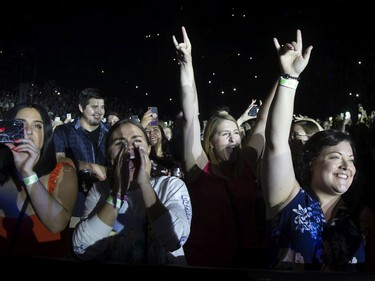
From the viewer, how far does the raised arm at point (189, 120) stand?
10.3ft

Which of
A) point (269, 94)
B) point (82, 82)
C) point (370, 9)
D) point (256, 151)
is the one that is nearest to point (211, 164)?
point (256, 151)

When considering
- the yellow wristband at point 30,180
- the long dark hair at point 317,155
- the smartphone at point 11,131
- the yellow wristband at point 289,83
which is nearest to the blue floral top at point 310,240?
the long dark hair at point 317,155

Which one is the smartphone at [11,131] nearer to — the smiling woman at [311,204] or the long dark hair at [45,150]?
the long dark hair at [45,150]

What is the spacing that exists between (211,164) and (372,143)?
4.42m

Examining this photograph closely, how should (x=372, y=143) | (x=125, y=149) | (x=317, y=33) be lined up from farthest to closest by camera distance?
(x=317, y=33) → (x=372, y=143) → (x=125, y=149)

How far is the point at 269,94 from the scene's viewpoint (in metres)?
3.46

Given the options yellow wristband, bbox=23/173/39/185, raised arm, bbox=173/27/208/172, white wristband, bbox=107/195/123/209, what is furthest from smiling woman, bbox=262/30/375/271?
yellow wristband, bbox=23/173/39/185

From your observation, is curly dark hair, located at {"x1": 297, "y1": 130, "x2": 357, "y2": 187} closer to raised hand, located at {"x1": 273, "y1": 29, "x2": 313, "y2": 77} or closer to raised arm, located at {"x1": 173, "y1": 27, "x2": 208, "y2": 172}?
raised hand, located at {"x1": 273, "y1": 29, "x2": 313, "y2": 77}

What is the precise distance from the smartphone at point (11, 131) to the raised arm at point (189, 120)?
1.25 meters

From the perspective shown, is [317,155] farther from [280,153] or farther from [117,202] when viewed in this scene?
[117,202]

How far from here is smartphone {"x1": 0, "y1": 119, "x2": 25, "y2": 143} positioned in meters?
2.22

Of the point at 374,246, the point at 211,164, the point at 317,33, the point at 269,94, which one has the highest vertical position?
the point at 317,33

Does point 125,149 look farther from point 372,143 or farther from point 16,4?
point 372,143

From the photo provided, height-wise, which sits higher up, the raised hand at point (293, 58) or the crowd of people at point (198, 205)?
the raised hand at point (293, 58)
